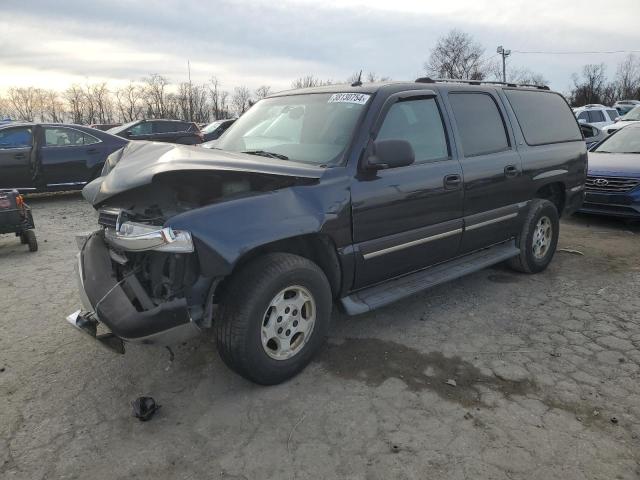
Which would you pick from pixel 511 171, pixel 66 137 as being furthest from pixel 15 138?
pixel 511 171

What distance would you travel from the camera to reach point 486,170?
4.27m

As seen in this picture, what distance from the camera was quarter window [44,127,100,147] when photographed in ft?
31.6

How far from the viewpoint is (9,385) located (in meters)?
3.16

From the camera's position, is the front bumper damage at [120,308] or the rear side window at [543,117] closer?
the front bumper damage at [120,308]

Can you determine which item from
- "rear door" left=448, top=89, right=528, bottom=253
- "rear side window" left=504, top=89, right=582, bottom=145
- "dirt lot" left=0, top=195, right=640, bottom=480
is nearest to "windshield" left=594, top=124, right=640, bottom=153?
"rear side window" left=504, top=89, right=582, bottom=145

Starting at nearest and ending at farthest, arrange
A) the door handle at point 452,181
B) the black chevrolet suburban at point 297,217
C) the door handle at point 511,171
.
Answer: the black chevrolet suburban at point 297,217, the door handle at point 452,181, the door handle at point 511,171

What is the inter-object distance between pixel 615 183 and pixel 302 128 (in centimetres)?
576

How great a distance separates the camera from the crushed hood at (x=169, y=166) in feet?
9.05

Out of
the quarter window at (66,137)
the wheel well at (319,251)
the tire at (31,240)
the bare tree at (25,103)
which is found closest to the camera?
the wheel well at (319,251)

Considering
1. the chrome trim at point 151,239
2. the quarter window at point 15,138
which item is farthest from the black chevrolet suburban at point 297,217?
the quarter window at point 15,138

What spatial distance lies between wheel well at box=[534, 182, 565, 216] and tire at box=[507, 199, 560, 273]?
0.16m

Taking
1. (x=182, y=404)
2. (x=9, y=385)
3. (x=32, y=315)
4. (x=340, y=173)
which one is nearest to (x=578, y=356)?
(x=340, y=173)

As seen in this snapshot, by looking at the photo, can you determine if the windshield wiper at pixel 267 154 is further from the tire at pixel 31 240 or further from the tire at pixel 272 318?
the tire at pixel 31 240

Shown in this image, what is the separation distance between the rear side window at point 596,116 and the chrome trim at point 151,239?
2064 cm
